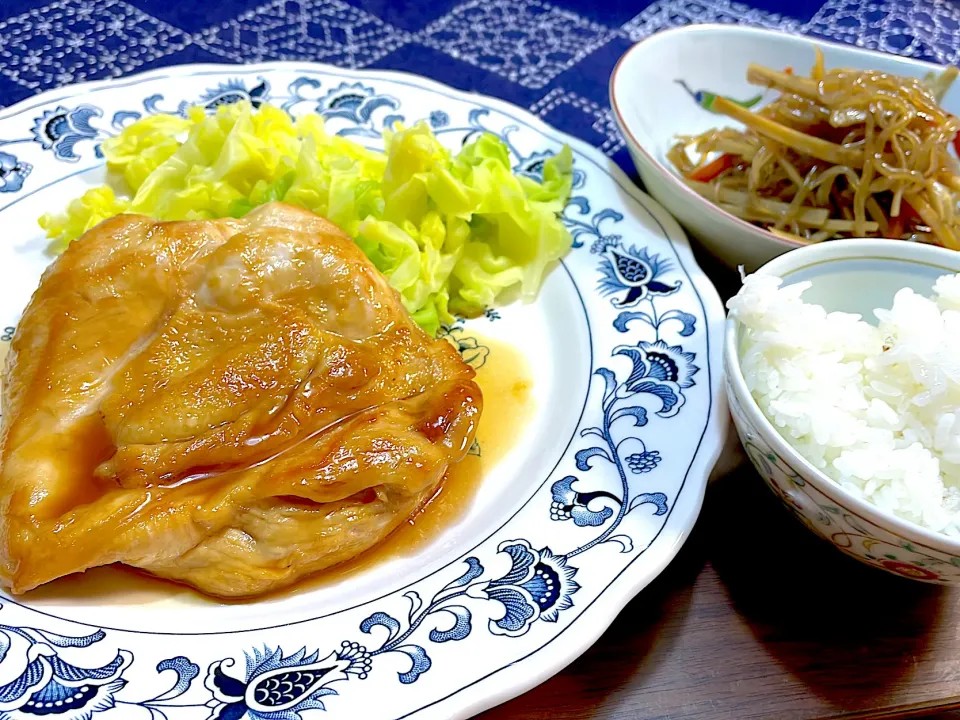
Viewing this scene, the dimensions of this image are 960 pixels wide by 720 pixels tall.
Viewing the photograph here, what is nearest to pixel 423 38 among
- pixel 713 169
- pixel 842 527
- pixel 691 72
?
pixel 691 72

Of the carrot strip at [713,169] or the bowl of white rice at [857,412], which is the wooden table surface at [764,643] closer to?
the bowl of white rice at [857,412]

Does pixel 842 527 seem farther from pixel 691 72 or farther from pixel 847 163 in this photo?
pixel 691 72

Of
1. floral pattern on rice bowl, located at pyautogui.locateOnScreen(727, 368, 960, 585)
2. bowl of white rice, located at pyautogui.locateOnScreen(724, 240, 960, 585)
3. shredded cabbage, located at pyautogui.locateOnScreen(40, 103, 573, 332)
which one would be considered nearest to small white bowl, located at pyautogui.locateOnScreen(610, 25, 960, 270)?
shredded cabbage, located at pyautogui.locateOnScreen(40, 103, 573, 332)

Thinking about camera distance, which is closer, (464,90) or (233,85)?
(233,85)

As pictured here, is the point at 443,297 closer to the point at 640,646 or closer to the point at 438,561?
the point at 438,561

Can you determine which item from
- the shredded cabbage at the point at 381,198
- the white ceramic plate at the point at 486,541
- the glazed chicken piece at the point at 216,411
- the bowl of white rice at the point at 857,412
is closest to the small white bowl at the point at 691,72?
the white ceramic plate at the point at 486,541

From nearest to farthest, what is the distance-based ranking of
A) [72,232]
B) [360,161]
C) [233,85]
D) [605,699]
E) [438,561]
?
[605,699] < [438,561] < [72,232] < [360,161] < [233,85]

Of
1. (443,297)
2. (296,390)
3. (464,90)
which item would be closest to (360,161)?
(443,297)
